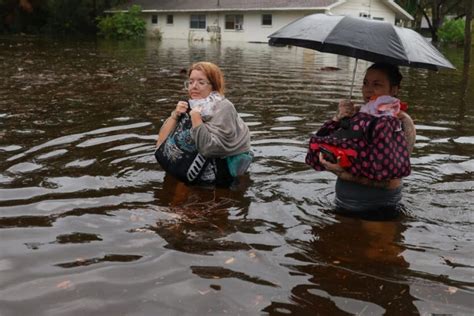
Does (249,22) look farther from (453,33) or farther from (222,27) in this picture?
(453,33)

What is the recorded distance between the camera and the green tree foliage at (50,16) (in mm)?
43531

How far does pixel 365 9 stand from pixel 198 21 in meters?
12.3

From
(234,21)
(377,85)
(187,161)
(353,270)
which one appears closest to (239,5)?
(234,21)


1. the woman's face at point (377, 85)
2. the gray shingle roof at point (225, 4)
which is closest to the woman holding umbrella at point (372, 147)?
the woman's face at point (377, 85)

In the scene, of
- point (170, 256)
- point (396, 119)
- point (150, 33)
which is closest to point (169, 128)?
point (170, 256)

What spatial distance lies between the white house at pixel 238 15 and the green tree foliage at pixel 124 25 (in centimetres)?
96

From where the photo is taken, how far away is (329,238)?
4582mm

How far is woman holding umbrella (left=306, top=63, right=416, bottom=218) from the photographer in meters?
4.29

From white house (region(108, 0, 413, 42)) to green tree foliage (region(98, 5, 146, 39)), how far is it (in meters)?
0.96

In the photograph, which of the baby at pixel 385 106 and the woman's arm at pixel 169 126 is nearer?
the baby at pixel 385 106

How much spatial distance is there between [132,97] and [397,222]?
7.70 m

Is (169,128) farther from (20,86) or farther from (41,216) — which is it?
(20,86)

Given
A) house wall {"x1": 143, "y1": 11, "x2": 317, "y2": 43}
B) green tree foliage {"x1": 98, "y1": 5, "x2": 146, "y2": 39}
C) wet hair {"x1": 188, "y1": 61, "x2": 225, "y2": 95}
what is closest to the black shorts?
wet hair {"x1": 188, "y1": 61, "x2": 225, "y2": 95}

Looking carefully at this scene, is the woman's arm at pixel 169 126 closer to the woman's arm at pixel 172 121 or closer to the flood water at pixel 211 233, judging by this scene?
the woman's arm at pixel 172 121
